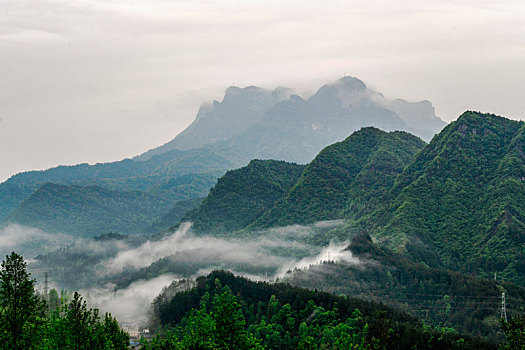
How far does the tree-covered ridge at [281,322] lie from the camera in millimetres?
67875

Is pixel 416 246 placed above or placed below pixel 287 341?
above

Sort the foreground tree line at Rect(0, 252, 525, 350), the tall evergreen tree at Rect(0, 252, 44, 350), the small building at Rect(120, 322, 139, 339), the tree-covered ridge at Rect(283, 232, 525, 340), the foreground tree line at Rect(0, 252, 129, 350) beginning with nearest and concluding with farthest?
the tall evergreen tree at Rect(0, 252, 44, 350) → the foreground tree line at Rect(0, 252, 129, 350) → the foreground tree line at Rect(0, 252, 525, 350) → the tree-covered ridge at Rect(283, 232, 525, 340) → the small building at Rect(120, 322, 139, 339)

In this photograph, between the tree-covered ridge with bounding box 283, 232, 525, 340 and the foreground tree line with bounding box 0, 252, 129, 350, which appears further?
the tree-covered ridge with bounding box 283, 232, 525, 340

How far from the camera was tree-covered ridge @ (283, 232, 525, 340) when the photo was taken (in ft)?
448

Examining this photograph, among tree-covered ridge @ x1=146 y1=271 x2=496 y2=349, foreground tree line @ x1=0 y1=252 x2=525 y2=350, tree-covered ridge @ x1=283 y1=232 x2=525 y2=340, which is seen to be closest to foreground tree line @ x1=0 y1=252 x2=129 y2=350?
foreground tree line @ x1=0 y1=252 x2=525 y2=350

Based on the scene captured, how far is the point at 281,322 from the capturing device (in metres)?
120

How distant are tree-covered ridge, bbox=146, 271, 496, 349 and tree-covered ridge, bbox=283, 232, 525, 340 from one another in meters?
17.6

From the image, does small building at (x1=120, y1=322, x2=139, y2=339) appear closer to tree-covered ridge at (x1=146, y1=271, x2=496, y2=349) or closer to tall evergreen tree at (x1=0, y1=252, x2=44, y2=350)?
tree-covered ridge at (x1=146, y1=271, x2=496, y2=349)

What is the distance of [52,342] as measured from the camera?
232ft

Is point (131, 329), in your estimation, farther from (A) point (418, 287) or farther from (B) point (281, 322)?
(A) point (418, 287)

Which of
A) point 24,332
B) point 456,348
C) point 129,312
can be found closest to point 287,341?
point 456,348

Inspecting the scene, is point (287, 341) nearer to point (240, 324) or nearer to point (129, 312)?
point (240, 324)

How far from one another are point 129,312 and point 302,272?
5241 centimetres

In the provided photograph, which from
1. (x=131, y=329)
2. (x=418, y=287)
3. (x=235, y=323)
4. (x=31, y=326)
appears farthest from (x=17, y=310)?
(x=418, y=287)
